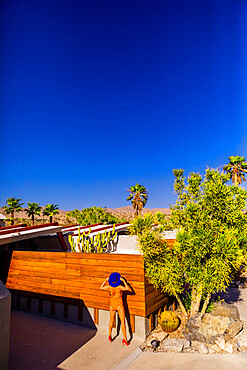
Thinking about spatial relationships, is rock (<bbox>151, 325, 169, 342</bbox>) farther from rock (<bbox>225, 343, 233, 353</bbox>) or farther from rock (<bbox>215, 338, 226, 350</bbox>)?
rock (<bbox>225, 343, 233, 353</bbox>)

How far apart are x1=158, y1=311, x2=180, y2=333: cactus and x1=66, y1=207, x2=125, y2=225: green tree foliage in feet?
80.6

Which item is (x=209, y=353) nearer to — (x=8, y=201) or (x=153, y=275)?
(x=153, y=275)

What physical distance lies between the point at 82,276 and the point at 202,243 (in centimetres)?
561

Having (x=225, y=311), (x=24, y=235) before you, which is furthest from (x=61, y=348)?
(x=225, y=311)

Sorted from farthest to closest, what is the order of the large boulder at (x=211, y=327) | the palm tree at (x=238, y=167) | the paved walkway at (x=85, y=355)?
1. the palm tree at (x=238, y=167)
2. the large boulder at (x=211, y=327)
3. the paved walkway at (x=85, y=355)

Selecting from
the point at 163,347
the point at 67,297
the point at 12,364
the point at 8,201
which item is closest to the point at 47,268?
the point at 67,297

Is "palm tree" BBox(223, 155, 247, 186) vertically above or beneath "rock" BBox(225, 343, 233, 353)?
above

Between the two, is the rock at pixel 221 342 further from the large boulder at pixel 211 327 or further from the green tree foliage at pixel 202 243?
the green tree foliage at pixel 202 243

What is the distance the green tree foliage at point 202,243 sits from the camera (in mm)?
9211

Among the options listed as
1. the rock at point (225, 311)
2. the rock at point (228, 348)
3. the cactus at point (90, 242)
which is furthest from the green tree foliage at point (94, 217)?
the rock at point (228, 348)

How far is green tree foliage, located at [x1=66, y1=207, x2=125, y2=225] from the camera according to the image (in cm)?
3612

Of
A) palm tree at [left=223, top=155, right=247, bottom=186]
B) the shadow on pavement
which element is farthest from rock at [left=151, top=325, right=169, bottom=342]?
palm tree at [left=223, top=155, right=247, bottom=186]

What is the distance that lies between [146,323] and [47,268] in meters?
5.60

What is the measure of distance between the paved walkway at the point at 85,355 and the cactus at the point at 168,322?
4.26 feet
